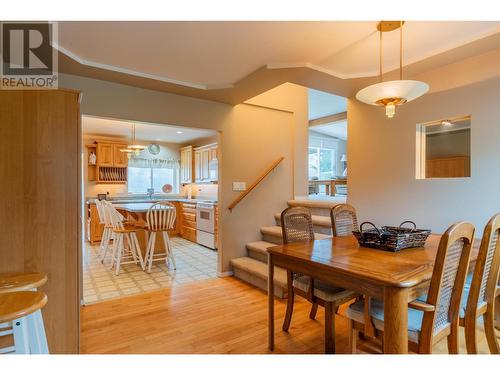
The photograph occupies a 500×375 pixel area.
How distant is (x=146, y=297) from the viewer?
10.1 ft

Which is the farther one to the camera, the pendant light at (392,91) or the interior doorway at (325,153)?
the interior doorway at (325,153)

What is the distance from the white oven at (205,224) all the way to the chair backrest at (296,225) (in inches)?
116

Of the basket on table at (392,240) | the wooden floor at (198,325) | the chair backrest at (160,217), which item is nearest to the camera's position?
the basket on table at (392,240)

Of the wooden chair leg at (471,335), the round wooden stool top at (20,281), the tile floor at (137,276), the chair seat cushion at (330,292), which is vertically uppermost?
the round wooden stool top at (20,281)

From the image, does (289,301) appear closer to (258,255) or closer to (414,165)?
(258,255)

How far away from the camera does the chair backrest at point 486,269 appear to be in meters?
1.55

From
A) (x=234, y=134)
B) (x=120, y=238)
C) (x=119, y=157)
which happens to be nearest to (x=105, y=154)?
(x=119, y=157)

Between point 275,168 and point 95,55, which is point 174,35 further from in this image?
point 275,168

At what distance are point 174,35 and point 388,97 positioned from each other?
1634mm

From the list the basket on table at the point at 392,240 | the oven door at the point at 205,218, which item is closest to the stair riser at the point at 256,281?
the basket on table at the point at 392,240

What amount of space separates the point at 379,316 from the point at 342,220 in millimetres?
1239

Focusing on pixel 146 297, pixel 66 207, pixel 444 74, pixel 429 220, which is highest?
pixel 444 74

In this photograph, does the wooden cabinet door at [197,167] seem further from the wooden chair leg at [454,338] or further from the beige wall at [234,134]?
the wooden chair leg at [454,338]
